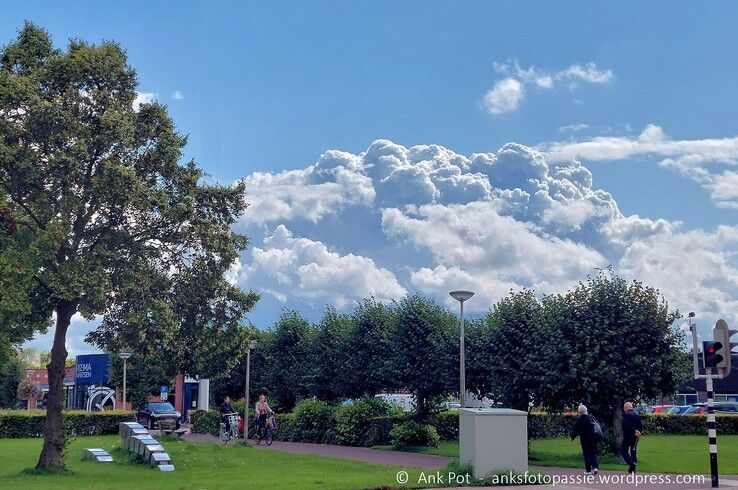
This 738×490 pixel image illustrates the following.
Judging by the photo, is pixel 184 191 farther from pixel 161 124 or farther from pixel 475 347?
pixel 475 347

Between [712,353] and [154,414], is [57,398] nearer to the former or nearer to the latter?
[712,353]

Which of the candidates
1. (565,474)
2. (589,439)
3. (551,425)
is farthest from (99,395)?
(589,439)

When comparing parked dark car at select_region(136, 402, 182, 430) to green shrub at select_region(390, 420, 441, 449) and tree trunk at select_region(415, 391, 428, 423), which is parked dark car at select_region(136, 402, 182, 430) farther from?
green shrub at select_region(390, 420, 441, 449)

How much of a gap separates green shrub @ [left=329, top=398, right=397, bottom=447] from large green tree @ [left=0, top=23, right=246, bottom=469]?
50.5ft

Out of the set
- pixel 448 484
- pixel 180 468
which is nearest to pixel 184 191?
pixel 180 468

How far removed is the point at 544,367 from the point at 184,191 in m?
12.7

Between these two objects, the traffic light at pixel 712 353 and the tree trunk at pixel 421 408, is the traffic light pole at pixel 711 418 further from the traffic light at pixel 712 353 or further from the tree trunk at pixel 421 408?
the tree trunk at pixel 421 408

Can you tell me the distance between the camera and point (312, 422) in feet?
141

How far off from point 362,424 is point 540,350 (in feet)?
39.9

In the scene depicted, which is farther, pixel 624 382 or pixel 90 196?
pixel 624 382

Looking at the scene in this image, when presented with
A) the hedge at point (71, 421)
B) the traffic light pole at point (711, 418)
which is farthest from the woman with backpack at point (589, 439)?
the hedge at point (71, 421)

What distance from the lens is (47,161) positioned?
78.0 feet

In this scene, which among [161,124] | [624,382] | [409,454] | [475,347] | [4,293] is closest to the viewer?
[4,293]

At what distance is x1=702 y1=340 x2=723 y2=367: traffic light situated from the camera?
1995cm
